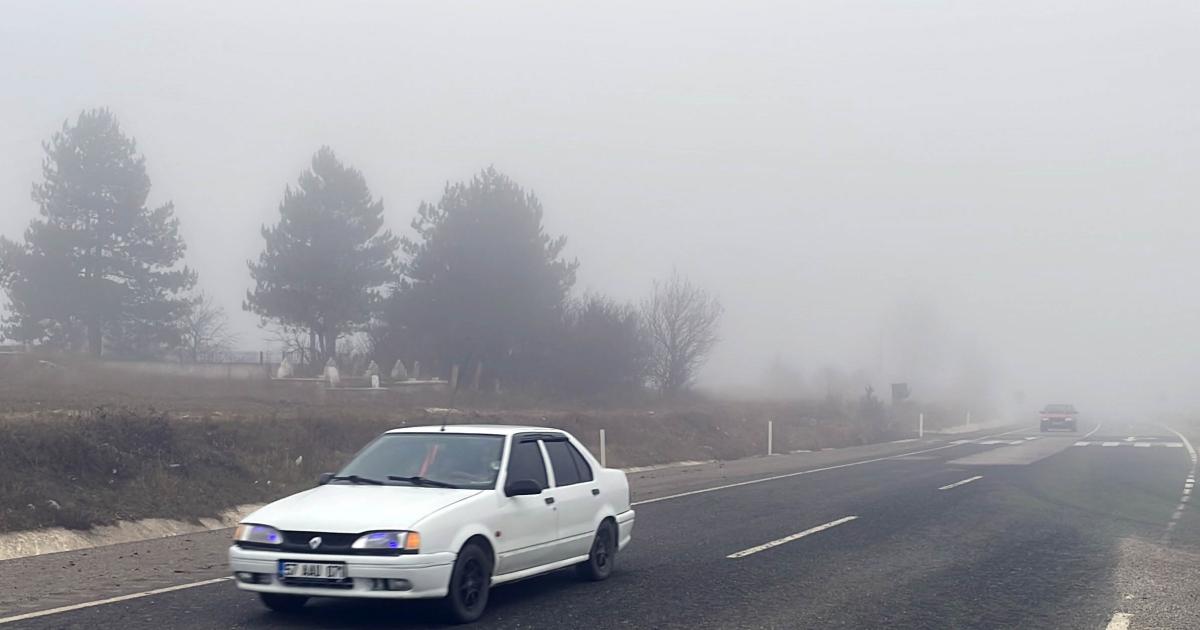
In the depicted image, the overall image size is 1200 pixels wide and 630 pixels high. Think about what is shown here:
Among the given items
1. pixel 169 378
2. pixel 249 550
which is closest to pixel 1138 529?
pixel 249 550

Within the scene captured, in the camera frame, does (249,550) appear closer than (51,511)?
Yes

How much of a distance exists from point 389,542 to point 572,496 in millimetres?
2692

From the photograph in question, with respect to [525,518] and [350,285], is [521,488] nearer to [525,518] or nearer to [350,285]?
[525,518]

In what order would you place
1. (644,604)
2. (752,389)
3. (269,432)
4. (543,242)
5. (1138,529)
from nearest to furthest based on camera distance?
1. (644,604)
2. (1138,529)
3. (269,432)
4. (543,242)
5. (752,389)

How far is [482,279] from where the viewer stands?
53.4 metres

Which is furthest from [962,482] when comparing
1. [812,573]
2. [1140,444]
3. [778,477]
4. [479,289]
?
[479,289]

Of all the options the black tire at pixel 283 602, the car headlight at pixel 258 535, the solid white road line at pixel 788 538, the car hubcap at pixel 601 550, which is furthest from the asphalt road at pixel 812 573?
the car headlight at pixel 258 535

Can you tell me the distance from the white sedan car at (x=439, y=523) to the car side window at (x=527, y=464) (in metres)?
0.01

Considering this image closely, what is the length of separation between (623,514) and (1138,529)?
8.74 metres

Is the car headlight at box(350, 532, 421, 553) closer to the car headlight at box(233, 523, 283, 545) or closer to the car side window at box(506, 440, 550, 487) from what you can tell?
the car headlight at box(233, 523, 283, 545)

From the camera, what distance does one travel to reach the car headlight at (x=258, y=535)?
838 cm

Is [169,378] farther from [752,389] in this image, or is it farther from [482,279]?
A: [752,389]

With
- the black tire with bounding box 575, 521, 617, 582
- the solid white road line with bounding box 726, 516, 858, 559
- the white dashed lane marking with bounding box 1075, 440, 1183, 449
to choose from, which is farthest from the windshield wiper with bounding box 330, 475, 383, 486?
the white dashed lane marking with bounding box 1075, 440, 1183, 449

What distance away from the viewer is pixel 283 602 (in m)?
8.99
